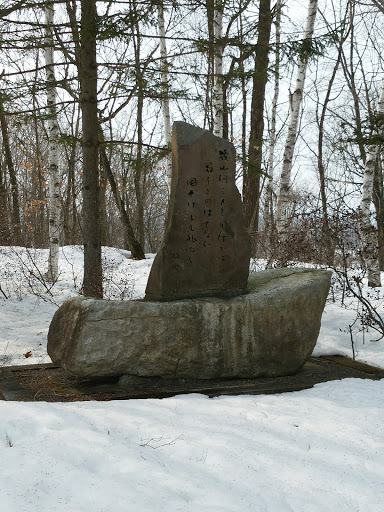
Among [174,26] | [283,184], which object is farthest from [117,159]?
[283,184]

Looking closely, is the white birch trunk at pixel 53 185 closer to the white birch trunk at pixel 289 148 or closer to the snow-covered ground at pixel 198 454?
the white birch trunk at pixel 289 148

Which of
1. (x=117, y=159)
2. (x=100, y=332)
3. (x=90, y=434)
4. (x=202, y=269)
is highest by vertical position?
(x=117, y=159)

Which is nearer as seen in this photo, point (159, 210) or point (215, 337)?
point (215, 337)

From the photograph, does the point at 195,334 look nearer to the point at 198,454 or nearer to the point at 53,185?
the point at 198,454

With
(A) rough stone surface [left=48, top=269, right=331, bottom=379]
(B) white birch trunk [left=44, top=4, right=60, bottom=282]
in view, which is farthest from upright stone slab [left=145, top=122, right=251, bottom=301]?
(B) white birch trunk [left=44, top=4, right=60, bottom=282]

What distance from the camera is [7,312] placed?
834 cm

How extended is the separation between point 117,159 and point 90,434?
2507cm

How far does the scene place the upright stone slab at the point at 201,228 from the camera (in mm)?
5402

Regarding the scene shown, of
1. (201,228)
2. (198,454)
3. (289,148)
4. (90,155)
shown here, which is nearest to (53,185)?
(90,155)

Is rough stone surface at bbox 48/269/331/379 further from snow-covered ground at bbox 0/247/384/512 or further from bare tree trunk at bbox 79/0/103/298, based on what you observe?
bare tree trunk at bbox 79/0/103/298

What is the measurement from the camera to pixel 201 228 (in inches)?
218

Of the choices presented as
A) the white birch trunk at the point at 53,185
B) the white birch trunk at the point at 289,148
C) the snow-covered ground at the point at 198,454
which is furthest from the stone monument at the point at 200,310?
the white birch trunk at the point at 53,185

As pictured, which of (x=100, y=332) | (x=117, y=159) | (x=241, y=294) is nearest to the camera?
(x=100, y=332)

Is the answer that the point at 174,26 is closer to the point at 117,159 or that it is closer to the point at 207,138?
the point at 207,138
